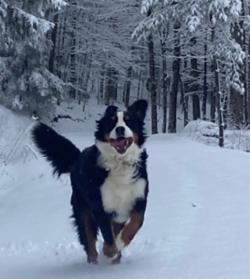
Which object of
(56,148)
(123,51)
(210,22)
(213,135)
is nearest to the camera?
(56,148)

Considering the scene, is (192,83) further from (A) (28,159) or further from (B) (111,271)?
(B) (111,271)

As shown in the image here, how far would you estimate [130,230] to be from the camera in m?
6.00

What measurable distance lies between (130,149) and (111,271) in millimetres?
1109

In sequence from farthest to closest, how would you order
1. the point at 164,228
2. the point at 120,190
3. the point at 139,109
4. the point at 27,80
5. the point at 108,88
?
1. the point at 108,88
2. the point at 27,80
3. the point at 164,228
4. the point at 139,109
5. the point at 120,190

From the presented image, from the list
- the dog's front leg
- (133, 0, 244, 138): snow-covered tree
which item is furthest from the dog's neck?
(133, 0, 244, 138): snow-covered tree

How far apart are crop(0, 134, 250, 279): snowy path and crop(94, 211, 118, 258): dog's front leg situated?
5.7 inches

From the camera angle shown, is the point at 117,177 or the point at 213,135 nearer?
the point at 117,177

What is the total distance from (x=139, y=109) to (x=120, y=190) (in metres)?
0.79

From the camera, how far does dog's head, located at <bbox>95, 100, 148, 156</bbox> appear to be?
19.4ft

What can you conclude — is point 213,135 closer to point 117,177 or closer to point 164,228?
point 164,228

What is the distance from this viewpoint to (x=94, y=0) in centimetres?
3472

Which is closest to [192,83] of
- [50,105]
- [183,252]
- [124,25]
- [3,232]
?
[124,25]

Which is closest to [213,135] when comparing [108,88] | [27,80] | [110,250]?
[27,80]

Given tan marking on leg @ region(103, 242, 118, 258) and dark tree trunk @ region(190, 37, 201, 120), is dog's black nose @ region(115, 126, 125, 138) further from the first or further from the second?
dark tree trunk @ region(190, 37, 201, 120)
